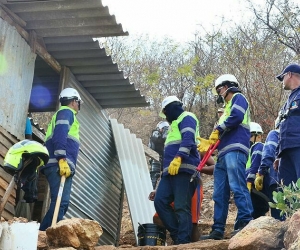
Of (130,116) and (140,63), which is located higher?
(140,63)

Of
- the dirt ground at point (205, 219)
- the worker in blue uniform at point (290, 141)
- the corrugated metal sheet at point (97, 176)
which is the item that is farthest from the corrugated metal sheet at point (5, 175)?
the worker in blue uniform at point (290, 141)

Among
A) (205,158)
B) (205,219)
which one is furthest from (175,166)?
(205,219)

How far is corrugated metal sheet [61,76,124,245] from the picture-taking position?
9.21 meters

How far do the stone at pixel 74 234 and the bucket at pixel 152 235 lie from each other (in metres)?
1.39

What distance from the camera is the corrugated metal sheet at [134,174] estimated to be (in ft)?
32.0

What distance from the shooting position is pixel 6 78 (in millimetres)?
7461

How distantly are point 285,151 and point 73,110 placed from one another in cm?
299

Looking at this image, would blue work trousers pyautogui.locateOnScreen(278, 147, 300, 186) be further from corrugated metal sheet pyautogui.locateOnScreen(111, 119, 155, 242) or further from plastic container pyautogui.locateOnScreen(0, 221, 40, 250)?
corrugated metal sheet pyautogui.locateOnScreen(111, 119, 155, 242)

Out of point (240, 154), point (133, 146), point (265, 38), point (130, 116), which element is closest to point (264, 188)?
point (240, 154)

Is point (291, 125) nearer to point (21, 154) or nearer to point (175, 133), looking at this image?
point (175, 133)

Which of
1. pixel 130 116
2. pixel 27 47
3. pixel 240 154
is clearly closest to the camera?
pixel 240 154

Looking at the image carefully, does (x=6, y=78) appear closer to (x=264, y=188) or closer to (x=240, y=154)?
(x=240, y=154)

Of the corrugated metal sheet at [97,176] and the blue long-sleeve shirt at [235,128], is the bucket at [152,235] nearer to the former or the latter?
the blue long-sleeve shirt at [235,128]

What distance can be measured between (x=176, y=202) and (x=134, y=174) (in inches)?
139
